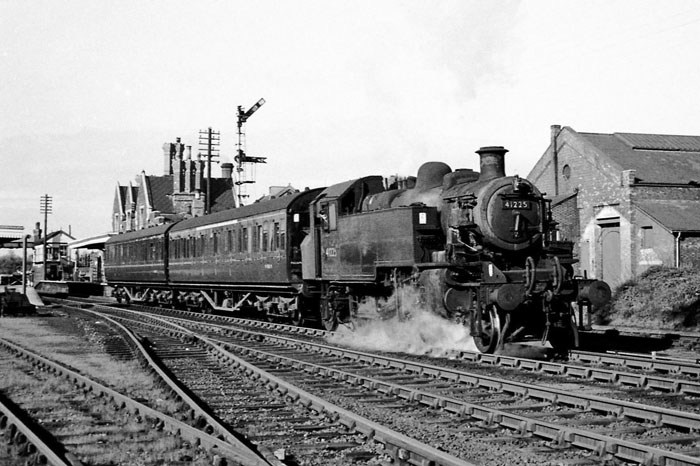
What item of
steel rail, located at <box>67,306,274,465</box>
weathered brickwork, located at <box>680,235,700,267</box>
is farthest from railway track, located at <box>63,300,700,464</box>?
weathered brickwork, located at <box>680,235,700,267</box>

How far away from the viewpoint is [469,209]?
12.2 metres

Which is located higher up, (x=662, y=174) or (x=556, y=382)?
(x=662, y=174)

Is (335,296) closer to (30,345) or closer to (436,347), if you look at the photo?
(436,347)

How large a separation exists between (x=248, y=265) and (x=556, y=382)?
1237cm

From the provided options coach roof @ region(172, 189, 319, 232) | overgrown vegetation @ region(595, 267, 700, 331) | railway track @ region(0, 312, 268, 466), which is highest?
coach roof @ region(172, 189, 319, 232)

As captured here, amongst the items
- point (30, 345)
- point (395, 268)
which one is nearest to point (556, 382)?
point (395, 268)

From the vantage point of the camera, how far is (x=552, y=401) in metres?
8.05

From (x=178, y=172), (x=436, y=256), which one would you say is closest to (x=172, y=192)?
(x=178, y=172)

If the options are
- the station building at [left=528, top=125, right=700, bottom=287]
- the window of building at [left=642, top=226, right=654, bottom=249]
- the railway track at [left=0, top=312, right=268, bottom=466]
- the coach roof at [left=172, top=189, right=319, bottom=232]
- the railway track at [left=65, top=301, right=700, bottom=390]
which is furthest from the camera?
the window of building at [left=642, top=226, right=654, bottom=249]

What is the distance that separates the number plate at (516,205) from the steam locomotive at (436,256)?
0.7 inches

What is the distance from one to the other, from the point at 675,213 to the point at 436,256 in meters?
15.3

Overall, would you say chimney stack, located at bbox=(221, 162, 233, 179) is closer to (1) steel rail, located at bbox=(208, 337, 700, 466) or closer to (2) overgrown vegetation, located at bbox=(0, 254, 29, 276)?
(1) steel rail, located at bbox=(208, 337, 700, 466)

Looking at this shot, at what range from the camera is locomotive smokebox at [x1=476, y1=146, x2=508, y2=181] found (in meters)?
12.6

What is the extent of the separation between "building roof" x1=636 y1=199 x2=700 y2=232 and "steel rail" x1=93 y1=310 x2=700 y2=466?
15824 millimetres
